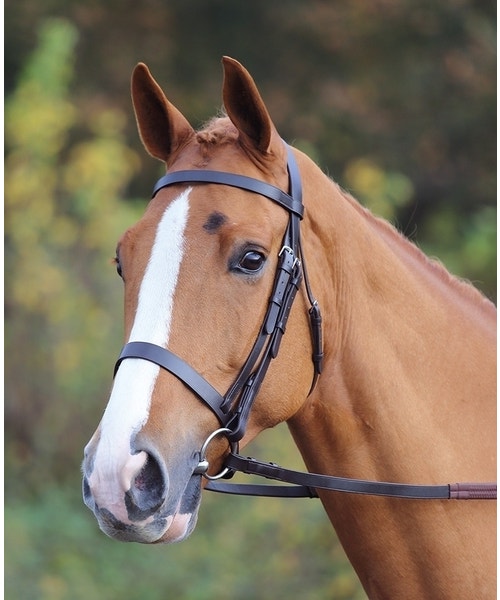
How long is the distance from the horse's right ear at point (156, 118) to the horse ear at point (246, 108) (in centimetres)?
28

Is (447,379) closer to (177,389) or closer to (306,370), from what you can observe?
(306,370)

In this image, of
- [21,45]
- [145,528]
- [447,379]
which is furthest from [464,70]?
[145,528]

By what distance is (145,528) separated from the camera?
2.30 metres

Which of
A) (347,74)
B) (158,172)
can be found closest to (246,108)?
(158,172)

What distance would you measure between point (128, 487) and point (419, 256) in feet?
4.81

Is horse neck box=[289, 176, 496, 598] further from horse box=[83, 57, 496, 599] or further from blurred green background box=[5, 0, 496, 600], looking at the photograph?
blurred green background box=[5, 0, 496, 600]

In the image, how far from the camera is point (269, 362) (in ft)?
8.41

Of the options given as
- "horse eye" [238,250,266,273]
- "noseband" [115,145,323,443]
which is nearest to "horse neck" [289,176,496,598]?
"noseband" [115,145,323,443]

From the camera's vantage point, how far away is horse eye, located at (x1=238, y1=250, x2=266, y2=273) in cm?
252

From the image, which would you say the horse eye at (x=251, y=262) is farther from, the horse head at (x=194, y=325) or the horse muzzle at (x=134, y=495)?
the horse muzzle at (x=134, y=495)

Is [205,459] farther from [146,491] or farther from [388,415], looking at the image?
[388,415]

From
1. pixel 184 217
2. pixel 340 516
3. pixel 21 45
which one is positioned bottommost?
Answer: pixel 340 516

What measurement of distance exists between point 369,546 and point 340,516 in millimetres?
139

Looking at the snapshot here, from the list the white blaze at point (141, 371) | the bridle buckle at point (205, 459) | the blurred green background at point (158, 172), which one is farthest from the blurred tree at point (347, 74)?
the bridle buckle at point (205, 459)
